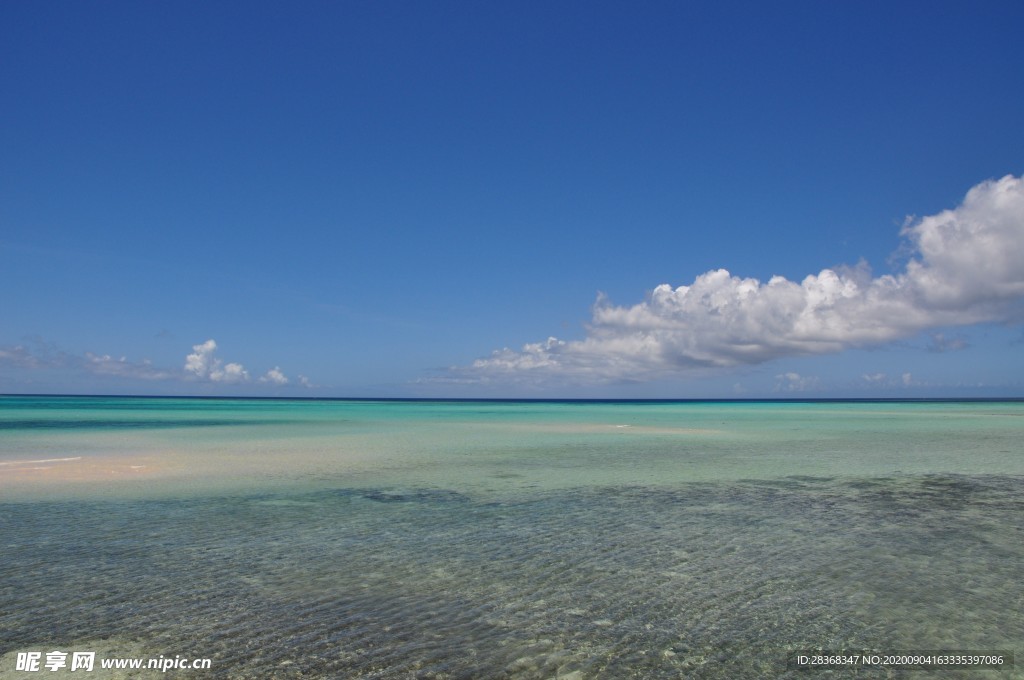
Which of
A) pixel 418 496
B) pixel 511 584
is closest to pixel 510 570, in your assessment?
pixel 511 584

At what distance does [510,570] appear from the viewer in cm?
788

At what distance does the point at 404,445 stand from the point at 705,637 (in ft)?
72.9

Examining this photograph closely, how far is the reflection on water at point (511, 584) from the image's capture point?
5578 millimetres

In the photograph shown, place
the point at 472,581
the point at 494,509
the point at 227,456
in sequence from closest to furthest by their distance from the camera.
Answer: the point at 472,581 → the point at 494,509 → the point at 227,456

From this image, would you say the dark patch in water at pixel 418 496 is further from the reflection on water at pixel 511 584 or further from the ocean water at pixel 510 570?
the reflection on water at pixel 511 584

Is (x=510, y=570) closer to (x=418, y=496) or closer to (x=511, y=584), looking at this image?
(x=511, y=584)

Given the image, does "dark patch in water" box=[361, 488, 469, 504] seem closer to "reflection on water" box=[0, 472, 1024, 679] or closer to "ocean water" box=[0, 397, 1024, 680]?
"ocean water" box=[0, 397, 1024, 680]

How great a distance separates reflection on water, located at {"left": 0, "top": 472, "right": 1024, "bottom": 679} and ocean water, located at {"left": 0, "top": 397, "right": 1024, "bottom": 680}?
0.11 feet

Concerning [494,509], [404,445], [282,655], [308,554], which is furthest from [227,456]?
[282,655]

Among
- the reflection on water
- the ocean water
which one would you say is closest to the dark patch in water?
the ocean water

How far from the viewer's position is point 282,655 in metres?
5.41

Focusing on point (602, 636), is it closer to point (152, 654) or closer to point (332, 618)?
point (332, 618)

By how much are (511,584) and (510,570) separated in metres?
0.55

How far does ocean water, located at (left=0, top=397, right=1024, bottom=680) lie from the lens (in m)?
5.60
